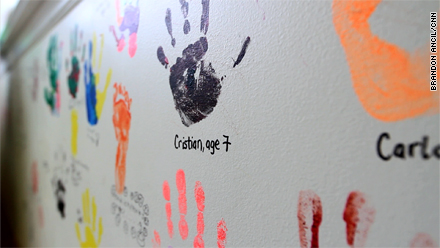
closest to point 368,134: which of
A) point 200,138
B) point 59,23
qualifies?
point 200,138

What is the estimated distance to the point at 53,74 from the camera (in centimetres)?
162

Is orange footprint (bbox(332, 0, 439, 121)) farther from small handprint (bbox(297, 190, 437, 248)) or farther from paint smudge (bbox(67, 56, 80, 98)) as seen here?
paint smudge (bbox(67, 56, 80, 98))

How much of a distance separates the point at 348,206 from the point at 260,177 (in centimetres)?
15

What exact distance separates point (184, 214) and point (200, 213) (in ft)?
0.21

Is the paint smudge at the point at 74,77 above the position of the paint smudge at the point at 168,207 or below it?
above

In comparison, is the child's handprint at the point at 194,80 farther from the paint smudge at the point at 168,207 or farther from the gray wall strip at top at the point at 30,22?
the gray wall strip at top at the point at 30,22

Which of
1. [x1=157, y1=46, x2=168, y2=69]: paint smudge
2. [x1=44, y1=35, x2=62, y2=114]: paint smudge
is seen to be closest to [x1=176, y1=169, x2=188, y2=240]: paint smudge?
[x1=157, y1=46, x2=168, y2=69]: paint smudge

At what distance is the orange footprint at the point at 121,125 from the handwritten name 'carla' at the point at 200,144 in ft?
0.89

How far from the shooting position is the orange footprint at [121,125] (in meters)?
0.92

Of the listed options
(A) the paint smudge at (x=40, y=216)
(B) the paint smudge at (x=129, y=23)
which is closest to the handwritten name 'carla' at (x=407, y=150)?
(B) the paint smudge at (x=129, y=23)

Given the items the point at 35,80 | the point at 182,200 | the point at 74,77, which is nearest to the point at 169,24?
the point at 182,200

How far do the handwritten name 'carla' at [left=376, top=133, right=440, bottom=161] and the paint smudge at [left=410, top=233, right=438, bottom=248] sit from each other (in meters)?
0.09

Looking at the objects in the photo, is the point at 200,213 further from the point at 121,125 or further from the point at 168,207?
the point at 121,125

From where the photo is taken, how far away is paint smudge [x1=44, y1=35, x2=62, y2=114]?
1.54m
